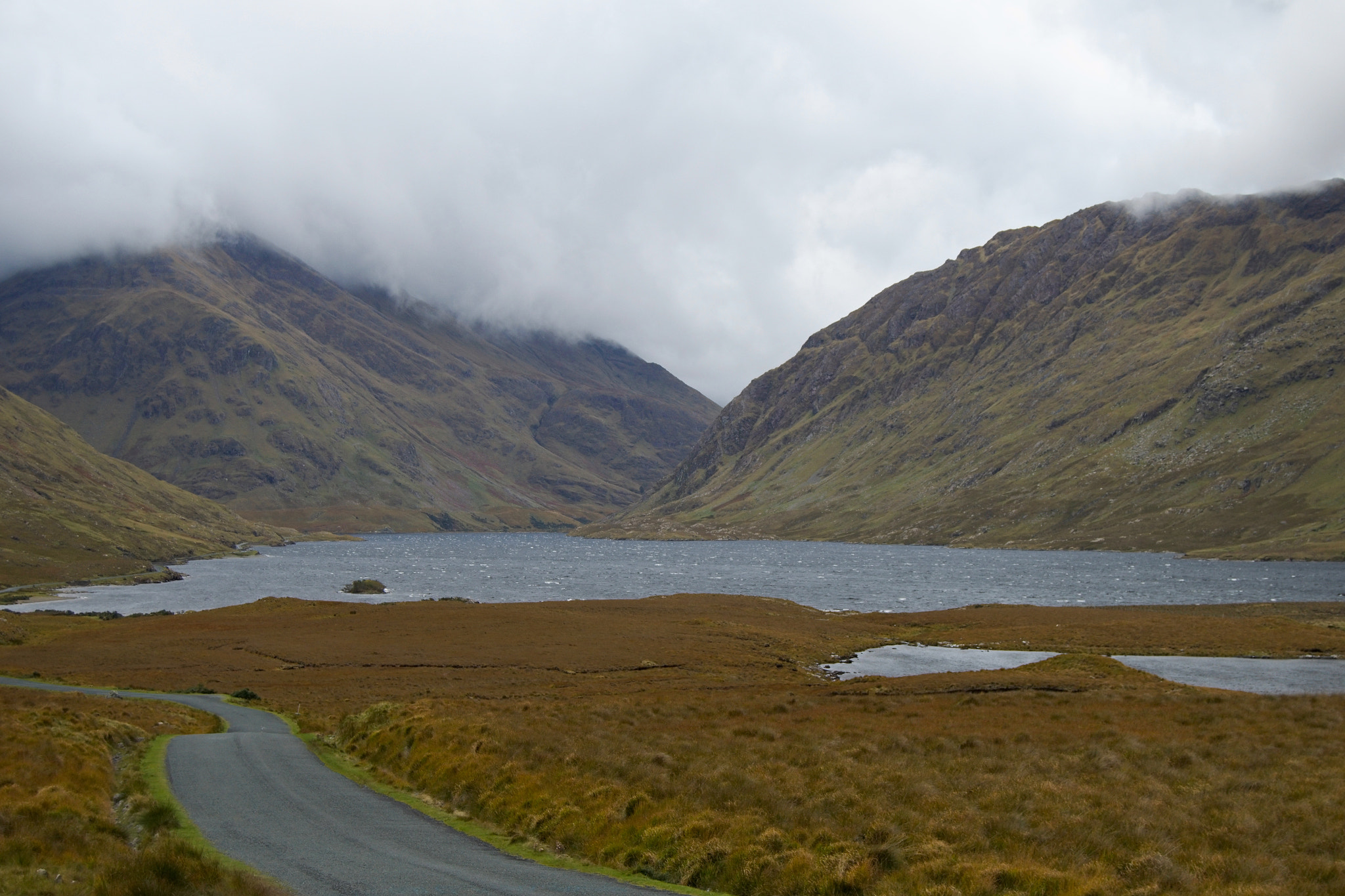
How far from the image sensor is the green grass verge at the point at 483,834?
55.8 feet

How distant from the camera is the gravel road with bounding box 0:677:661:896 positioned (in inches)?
640

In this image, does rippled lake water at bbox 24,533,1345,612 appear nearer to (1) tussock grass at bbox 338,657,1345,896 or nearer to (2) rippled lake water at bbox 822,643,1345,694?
(2) rippled lake water at bbox 822,643,1345,694

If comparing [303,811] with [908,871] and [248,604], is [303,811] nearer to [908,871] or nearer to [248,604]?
[908,871]

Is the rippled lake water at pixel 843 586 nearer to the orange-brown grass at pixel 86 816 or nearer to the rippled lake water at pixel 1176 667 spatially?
the rippled lake water at pixel 1176 667

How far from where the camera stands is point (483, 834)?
20.9 meters

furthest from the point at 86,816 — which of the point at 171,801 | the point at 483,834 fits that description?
the point at 483,834

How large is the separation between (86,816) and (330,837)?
5.64 meters

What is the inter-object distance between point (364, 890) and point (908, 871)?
10.3 m

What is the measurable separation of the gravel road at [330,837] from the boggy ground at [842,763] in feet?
5.48

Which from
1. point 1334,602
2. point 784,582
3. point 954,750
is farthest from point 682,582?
point 954,750

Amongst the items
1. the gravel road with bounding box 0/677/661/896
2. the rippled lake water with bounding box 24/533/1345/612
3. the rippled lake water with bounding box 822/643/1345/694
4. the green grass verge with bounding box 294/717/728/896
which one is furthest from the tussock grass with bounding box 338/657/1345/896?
the rippled lake water with bounding box 24/533/1345/612

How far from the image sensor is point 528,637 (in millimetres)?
82250

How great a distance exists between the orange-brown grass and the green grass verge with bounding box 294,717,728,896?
20.3ft

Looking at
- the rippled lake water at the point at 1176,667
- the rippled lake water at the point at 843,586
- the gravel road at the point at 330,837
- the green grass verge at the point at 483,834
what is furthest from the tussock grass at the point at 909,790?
the rippled lake water at the point at 843,586
